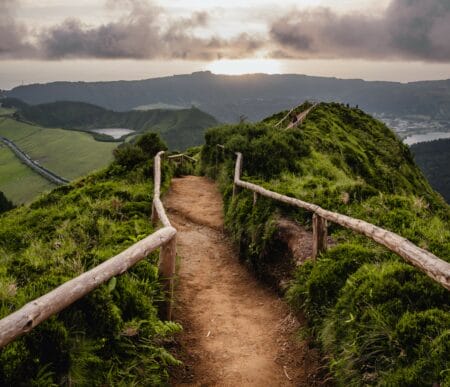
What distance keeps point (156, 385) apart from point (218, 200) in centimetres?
1134

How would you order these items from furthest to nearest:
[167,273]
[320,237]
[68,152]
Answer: [68,152]
[320,237]
[167,273]

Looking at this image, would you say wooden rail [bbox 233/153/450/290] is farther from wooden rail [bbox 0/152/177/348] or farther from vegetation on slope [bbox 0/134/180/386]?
vegetation on slope [bbox 0/134/180/386]

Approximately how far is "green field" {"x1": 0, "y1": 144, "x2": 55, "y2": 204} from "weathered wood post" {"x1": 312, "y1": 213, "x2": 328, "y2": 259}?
348 feet

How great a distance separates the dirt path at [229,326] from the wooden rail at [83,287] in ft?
3.06

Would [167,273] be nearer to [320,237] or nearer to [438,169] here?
[320,237]

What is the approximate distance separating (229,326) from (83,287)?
365 cm

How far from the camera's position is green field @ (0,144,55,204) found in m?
110

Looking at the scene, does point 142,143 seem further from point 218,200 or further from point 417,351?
point 417,351

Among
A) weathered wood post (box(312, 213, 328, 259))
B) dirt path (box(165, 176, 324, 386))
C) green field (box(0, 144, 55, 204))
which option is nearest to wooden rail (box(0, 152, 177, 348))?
A: dirt path (box(165, 176, 324, 386))

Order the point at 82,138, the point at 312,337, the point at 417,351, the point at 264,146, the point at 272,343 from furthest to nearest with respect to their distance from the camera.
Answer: the point at 82,138 < the point at 264,146 < the point at 272,343 < the point at 312,337 < the point at 417,351

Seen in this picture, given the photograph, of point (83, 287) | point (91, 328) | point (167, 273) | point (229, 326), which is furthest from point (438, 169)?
point (83, 287)

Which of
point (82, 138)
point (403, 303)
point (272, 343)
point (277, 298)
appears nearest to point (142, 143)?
point (277, 298)

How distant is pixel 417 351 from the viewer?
3.95m

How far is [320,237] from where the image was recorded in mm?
6941
